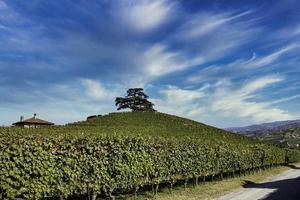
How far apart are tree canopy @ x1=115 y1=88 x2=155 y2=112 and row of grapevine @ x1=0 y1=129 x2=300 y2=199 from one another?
8832cm

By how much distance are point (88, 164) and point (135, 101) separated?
336 feet

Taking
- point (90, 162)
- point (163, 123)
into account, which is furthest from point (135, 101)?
point (90, 162)

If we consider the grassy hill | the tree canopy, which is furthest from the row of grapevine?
the tree canopy

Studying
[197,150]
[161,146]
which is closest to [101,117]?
[197,150]

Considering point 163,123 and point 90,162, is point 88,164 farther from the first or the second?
point 163,123

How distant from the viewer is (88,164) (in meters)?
19.9

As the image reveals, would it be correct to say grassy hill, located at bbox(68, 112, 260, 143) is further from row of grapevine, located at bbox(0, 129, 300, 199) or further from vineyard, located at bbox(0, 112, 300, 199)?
row of grapevine, located at bbox(0, 129, 300, 199)

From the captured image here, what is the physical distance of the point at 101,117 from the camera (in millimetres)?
79250

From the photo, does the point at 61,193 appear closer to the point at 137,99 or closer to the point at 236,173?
the point at 236,173

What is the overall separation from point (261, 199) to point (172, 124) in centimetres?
5536

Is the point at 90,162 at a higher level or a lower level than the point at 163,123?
lower

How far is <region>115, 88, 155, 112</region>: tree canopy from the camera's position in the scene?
398ft

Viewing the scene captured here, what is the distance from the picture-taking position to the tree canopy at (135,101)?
12138 cm

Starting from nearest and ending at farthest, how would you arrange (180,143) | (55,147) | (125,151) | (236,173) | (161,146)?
1. (55,147)
2. (125,151)
3. (161,146)
4. (180,143)
5. (236,173)
